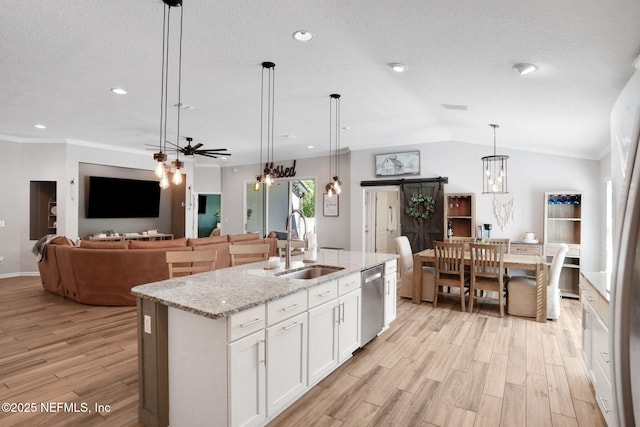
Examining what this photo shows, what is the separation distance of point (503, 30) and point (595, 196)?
471cm

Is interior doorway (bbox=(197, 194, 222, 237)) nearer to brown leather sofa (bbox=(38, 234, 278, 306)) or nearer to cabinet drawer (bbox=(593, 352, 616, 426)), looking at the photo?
brown leather sofa (bbox=(38, 234, 278, 306))

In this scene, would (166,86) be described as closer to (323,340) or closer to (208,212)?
(323,340)

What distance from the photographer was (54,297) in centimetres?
525

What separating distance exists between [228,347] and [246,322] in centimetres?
17

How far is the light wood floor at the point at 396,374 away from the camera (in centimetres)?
234

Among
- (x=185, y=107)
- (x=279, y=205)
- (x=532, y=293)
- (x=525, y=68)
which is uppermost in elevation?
(x=185, y=107)

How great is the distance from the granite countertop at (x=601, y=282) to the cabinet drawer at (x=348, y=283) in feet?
5.74

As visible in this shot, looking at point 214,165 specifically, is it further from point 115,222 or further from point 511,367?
point 511,367

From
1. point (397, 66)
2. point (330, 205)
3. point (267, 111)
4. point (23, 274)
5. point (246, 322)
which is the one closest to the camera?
point (246, 322)

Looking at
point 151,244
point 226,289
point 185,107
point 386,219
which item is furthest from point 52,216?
point 386,219

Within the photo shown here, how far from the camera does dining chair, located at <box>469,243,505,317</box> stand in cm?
440

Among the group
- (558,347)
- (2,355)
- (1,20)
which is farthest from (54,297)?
(558,347)

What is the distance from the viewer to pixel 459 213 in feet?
21.4

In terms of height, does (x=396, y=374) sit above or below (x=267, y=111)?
below
